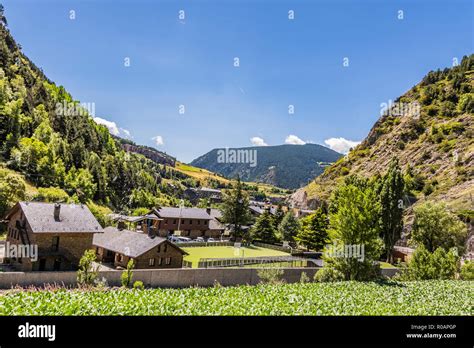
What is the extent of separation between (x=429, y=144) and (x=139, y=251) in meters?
85.1

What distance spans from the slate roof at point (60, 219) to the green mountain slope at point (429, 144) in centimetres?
6053

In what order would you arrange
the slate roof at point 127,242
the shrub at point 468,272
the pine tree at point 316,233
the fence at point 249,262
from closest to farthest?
the shrub at point 468,272 → the slate roof at point 127,242 → the fence at point 249,262 → the pine tree at point 316,233

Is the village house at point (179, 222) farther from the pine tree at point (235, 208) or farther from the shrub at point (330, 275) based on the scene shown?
the shrub at point (330, 275)

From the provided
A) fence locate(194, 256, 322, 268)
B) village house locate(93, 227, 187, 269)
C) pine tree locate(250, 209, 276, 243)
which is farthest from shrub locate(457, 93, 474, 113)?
village house locate(93, 227, 187, 269)

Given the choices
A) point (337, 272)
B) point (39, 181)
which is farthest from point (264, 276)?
point (39, 181)

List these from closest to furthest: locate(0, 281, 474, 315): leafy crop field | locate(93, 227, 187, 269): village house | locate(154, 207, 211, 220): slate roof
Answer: locate(0, 281, 474, 315): leafy crop field
locate(93, 227, 187, 269): village house
locate(154, 207, 211, 220): slate roof

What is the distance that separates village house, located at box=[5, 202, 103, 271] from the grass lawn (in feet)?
55.1

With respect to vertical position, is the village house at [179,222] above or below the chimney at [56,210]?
below

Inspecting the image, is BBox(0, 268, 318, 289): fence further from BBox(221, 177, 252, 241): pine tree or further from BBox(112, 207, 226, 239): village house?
BBox(112, 207, 226, 239): village house

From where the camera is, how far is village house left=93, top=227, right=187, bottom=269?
4203 cm

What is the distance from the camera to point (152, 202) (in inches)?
4990

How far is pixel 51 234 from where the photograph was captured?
3903 cm

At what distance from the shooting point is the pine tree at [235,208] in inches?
3100

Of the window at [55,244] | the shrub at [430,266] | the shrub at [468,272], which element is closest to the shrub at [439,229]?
the shrub at [468,272]
